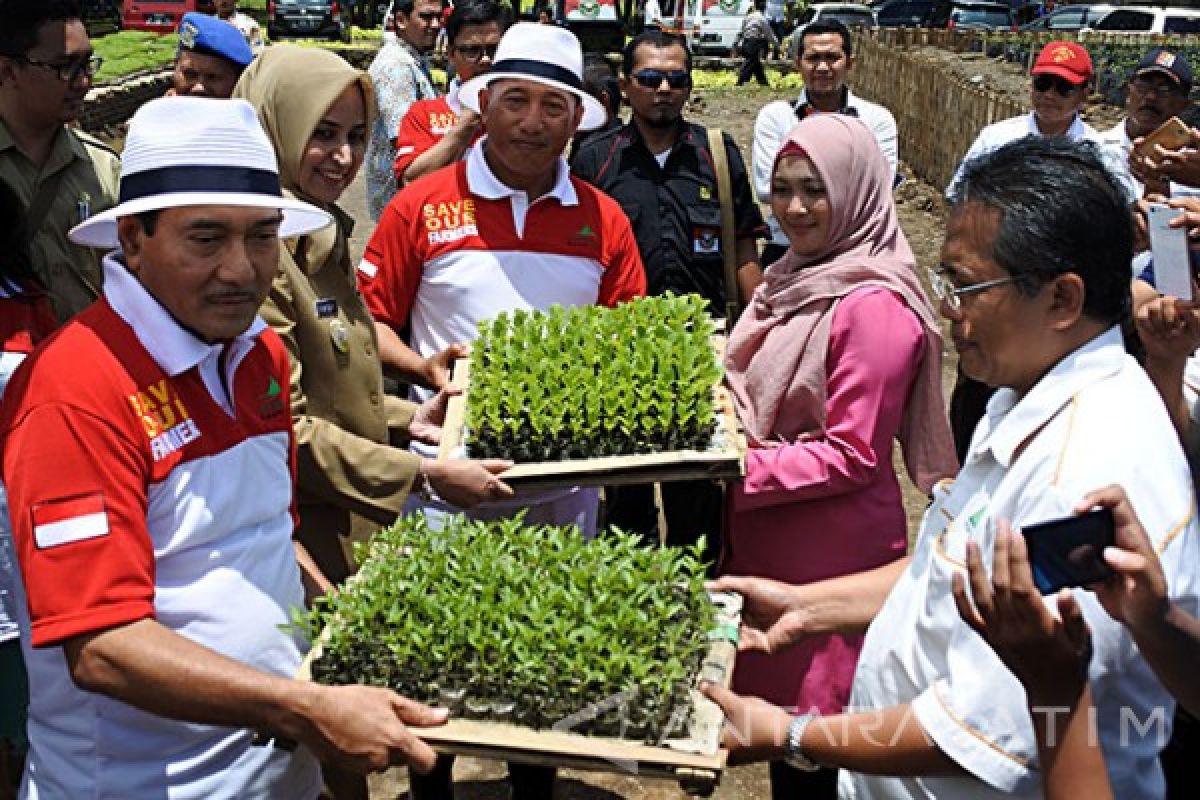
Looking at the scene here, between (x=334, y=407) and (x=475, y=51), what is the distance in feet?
10.7

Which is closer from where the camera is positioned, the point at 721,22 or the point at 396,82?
the point at 396,82

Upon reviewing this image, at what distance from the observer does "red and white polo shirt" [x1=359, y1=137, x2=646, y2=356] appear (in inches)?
157

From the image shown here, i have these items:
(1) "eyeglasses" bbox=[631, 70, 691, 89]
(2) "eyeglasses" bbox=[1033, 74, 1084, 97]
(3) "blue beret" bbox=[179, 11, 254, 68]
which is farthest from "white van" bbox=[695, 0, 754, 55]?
(3) "blue beret" bbox=[179, 11, 254, 68]

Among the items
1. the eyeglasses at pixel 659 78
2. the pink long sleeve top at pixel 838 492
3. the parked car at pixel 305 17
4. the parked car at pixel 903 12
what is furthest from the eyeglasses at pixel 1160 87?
the parked car at pixel 305 17

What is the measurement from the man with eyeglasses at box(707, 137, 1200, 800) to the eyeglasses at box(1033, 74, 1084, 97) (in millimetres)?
4652

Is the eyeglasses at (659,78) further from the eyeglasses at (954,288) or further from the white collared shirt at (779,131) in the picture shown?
the eyeglasses at (954,288)

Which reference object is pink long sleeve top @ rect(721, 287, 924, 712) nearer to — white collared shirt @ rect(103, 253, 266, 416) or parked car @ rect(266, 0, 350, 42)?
white collared shirt @ rect(103, 253, 266, 416)

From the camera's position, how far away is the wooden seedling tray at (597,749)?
207 centimetres

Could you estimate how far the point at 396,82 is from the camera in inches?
260

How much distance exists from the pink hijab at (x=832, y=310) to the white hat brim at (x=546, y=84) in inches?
34.7

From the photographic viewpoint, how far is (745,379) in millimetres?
3500

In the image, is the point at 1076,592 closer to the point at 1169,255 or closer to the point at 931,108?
the point at 1169,255

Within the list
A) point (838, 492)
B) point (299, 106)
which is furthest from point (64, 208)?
point (838, 492)

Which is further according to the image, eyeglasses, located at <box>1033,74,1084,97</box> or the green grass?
the green grass
